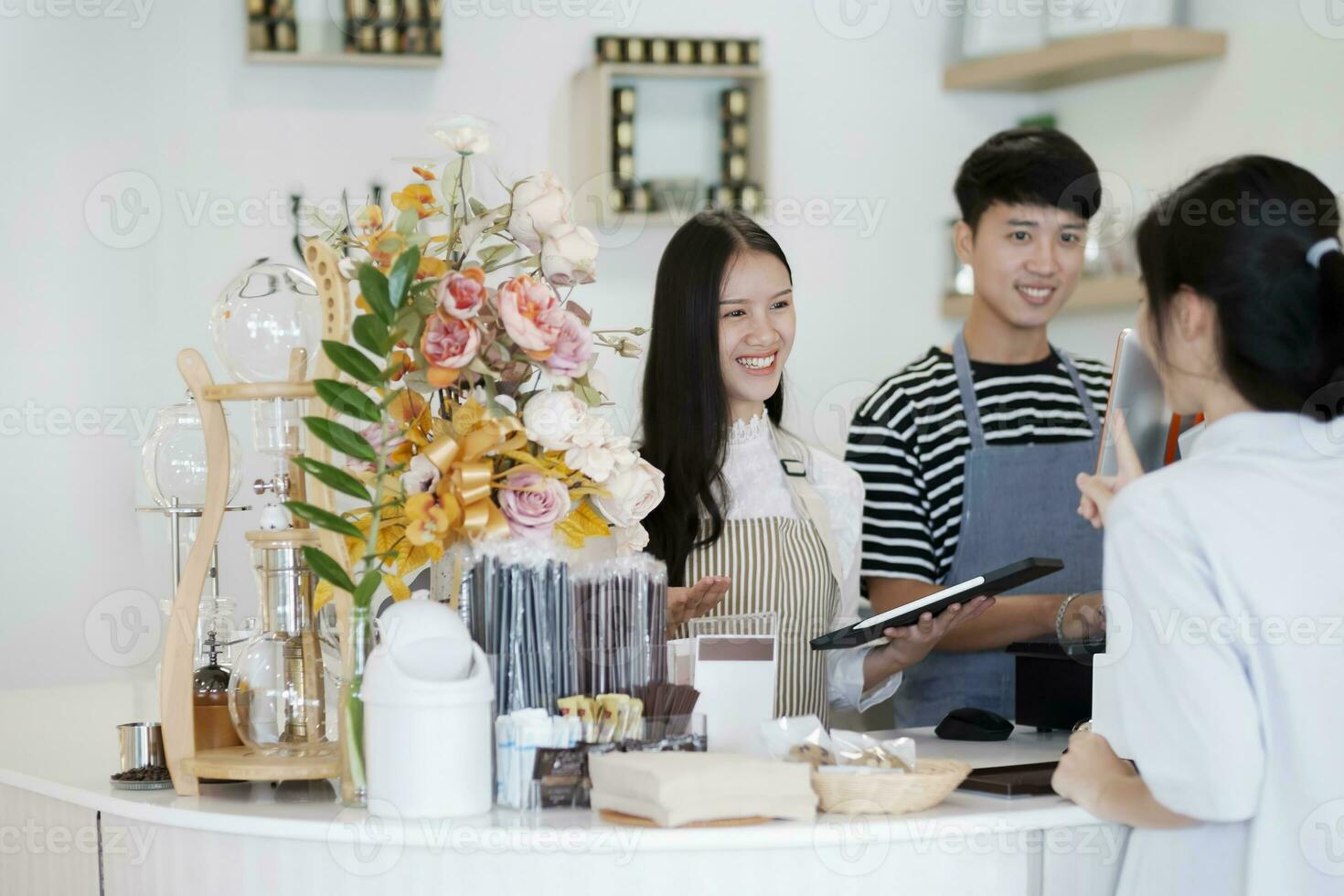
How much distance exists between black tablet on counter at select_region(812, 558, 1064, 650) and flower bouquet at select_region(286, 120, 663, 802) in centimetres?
29

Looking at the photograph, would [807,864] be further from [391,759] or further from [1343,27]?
[1343,27]

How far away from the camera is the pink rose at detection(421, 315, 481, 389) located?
54.8 inches

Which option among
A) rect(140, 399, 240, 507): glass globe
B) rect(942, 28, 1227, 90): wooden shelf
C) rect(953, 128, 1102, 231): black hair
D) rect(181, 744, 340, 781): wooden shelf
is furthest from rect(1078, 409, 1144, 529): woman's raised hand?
rect(942, 28, 1227, 90): wooden shelf

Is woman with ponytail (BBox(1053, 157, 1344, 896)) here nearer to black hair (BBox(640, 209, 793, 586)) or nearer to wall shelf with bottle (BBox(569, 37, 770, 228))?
black hair (BBox(640, 209, 793, 586))

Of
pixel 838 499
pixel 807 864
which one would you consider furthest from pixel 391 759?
pixel 838 499

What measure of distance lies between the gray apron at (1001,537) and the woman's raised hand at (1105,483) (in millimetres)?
1061

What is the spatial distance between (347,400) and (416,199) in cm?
23

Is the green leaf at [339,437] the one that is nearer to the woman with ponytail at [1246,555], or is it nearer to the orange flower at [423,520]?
the orange flower at [423,520]

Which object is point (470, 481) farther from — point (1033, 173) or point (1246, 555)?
point (1033, 173)

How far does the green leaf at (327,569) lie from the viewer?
1.38 metres

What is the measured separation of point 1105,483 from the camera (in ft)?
4.67

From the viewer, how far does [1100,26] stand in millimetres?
3896

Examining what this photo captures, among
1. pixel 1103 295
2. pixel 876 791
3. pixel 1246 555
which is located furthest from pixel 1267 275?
pixel 1103 295

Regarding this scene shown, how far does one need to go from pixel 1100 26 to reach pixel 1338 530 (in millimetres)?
2981
